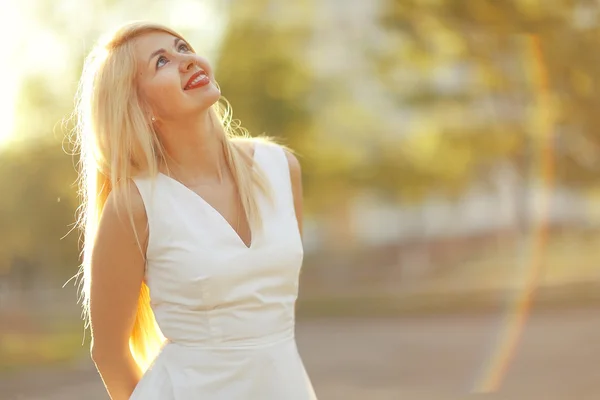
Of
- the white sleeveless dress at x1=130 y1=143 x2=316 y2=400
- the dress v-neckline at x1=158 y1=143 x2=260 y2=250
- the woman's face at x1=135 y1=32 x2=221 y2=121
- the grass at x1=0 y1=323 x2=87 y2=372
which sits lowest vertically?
the grass at x1=0 y1=323 x2=87 y2=372

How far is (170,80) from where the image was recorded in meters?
1.63

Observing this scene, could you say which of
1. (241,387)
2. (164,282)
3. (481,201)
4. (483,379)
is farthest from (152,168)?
(481,201)

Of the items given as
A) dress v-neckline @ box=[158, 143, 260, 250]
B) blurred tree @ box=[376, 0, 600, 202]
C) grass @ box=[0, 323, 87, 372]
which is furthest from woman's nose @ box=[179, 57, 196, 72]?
blurred tree @ box=[376, 0, 600, 202]

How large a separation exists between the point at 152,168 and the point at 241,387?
462mm

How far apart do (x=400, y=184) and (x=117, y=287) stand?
60.4 feet

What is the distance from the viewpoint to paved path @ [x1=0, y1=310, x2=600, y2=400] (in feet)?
23.3

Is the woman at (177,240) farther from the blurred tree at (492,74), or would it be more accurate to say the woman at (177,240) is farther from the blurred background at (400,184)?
the blurred tree at (492,74)

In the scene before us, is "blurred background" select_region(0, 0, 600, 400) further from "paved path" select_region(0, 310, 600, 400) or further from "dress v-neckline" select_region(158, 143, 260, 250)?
"dress v-neckline" select_region(158, 143, 260, 250)

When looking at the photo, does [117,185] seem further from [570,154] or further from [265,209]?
[570,154]

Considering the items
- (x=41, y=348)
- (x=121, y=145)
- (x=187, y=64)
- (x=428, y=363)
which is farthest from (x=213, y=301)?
(x=41, y=348)

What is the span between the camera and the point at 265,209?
1670 mm

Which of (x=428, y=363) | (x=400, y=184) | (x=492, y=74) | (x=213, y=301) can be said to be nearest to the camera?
(x=213, y=301)

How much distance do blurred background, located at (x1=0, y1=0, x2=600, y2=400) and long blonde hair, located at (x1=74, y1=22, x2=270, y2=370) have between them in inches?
214

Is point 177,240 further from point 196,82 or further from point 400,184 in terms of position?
point 400,184
